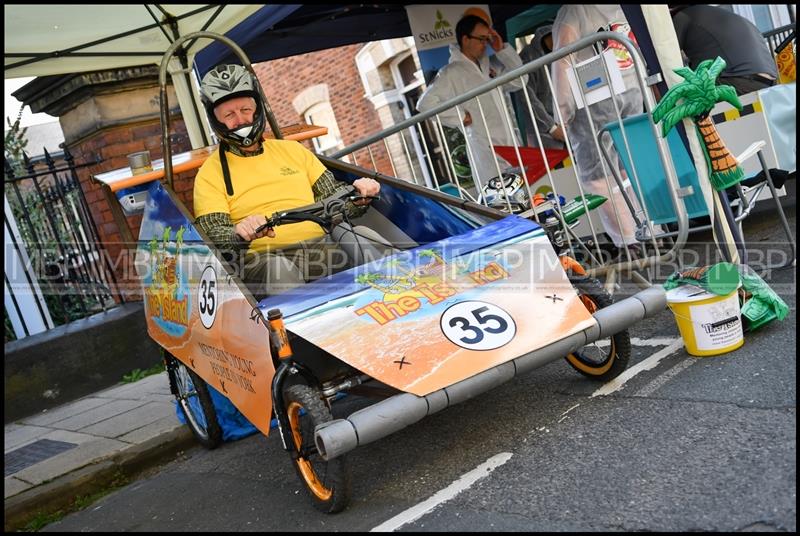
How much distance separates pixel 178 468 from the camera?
5.18 metres

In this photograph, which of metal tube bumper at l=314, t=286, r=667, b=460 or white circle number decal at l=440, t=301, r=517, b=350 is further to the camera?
white circle number decal at l=440, t=301, r=517, b=350

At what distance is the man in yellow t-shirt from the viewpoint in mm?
4395

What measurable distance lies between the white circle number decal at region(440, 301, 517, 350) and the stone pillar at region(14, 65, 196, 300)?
482cm

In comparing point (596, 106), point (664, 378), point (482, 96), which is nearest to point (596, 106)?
point (596, 106)

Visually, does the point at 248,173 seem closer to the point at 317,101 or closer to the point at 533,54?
the point at 533,54

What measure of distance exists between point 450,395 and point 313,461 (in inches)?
29.4

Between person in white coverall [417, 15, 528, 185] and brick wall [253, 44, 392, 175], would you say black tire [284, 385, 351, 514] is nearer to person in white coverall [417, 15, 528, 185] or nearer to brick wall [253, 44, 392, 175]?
person in white coverall [417, 15, 528, 185]

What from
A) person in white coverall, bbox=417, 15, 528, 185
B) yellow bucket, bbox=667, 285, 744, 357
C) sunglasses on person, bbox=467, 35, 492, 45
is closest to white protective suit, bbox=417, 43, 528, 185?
person in white coverall, bbox=417, 15, 528, 185

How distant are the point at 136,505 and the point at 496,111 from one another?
5.08m

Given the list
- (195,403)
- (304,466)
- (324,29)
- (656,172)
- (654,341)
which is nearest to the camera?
(304,466)

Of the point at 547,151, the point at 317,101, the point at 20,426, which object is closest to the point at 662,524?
the point at 547,151

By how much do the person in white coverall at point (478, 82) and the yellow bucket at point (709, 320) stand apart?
135 inches

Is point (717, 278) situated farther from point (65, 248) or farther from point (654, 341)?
point (65, 248)

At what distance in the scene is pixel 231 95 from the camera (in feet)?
15.4
